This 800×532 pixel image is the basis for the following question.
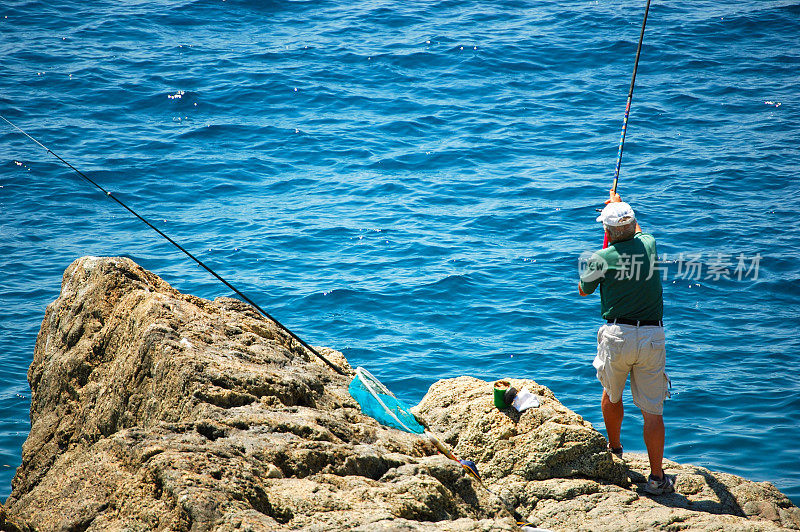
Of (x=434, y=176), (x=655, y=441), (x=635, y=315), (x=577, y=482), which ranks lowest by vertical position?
(x=577, y=482)

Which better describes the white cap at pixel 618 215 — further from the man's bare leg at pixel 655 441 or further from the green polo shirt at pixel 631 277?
A: the man's bare leg at pixel 655 441

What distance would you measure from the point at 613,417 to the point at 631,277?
1.07 meters

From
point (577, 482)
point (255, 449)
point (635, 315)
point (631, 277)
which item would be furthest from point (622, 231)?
point (255, 449)

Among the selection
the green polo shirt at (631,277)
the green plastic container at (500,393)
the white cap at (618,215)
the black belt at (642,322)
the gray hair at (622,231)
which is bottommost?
the green plastic container at (500,393)

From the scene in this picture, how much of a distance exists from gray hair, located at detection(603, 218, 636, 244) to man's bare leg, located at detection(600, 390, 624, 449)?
3.66ft

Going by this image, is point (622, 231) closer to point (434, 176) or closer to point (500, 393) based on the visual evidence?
point (500, 393)

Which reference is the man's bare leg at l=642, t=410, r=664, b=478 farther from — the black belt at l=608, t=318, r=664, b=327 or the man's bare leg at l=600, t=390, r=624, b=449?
the black belt at l=608, t=318, r=664, b=327

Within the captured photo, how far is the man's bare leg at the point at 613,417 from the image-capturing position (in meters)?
5.26

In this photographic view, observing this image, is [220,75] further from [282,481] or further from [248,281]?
[282,481]

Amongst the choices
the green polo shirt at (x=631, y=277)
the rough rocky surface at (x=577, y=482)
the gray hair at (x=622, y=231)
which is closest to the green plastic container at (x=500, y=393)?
the rough rocky surface at (x=577, y=482)

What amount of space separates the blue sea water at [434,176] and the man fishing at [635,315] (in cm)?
218

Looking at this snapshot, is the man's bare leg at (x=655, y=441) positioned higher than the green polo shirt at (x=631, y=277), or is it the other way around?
the green polo shirt at (x=631, y=277)

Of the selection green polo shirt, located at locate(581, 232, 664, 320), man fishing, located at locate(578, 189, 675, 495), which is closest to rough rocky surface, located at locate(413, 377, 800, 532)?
man fishing, located at locate(578, 189, 675, 495)

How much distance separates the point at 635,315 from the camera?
4.99 m
